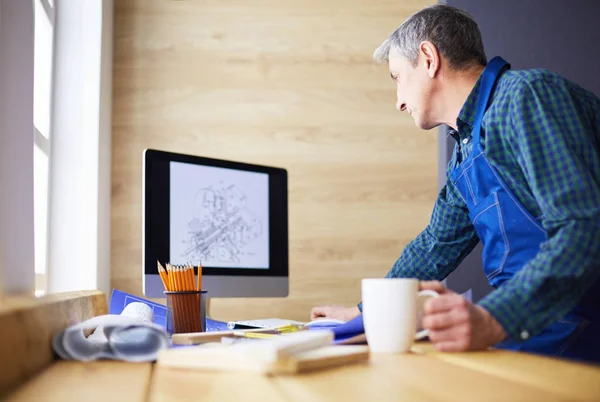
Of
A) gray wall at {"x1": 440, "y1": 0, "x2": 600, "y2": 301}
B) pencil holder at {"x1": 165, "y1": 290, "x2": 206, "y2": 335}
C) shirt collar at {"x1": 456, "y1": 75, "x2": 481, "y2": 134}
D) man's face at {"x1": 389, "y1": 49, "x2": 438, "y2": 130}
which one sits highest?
gray wall at {"x1": 440, "y1": 0, "x2": 600, "y2": 301}

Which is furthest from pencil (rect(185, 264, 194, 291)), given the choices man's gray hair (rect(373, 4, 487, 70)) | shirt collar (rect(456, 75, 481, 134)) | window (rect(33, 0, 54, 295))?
window (rect(33, 0, 54, 295))

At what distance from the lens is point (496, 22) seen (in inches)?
101

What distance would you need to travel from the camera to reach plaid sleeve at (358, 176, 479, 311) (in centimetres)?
164

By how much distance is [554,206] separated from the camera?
982 millimetres

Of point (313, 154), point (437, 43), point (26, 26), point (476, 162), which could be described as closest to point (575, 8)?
point (313, 154)

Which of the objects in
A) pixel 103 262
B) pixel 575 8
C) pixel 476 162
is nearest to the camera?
pixel 476 162

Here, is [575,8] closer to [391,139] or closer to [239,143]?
[391,139]

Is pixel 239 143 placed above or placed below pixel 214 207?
above

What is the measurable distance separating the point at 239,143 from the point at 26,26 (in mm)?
1530

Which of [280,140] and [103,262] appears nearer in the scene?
[103,262]

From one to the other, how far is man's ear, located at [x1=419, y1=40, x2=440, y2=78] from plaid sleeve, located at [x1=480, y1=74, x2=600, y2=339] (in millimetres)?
408

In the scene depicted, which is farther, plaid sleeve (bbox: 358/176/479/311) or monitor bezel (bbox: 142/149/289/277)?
monitor bezel (bbox: 142/149/289/277)

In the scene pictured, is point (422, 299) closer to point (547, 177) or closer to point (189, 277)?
point (547, 177)

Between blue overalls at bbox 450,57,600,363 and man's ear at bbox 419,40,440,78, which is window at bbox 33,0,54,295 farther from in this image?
blue overalls at bbox 450,57,600,363
